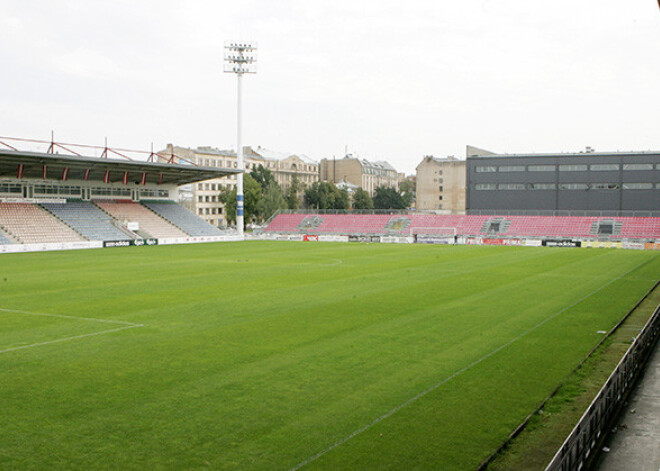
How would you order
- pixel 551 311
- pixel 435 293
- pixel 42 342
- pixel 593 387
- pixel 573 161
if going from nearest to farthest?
pixel 593 387 < pixel 42 342 < pixel 551 311 < pixel 435 293 < pixel 573 161

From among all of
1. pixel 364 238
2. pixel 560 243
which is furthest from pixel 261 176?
pixel 560 243

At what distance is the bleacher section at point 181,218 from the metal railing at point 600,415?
56.8 metres

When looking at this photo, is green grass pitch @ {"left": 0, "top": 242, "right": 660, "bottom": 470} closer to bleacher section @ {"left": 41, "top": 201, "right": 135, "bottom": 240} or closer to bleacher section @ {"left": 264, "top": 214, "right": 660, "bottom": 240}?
bleacher section @ {"left": 41, "top": 201, "right": 135, "bottom": 240}

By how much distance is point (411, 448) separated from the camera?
7770 millimetres

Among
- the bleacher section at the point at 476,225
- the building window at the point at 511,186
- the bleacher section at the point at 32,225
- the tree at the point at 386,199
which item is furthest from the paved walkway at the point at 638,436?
the tree at the point at 386,199

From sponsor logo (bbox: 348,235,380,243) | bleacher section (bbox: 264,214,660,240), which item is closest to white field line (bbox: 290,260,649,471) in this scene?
sponsor logo (bbox: 348,235,380,243)

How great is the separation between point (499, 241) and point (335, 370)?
166 ft

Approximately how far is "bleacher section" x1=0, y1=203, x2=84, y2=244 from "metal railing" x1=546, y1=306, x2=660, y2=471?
48366mm

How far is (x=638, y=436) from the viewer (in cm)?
830

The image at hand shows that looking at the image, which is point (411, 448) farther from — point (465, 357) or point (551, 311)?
point (551, 311)

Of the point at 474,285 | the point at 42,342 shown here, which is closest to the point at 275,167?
the point at 474,285

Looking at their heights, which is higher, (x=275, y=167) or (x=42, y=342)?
(x=275, y=167)

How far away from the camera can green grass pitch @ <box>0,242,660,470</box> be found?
25.7 feet

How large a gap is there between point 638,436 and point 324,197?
4351 inches
